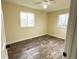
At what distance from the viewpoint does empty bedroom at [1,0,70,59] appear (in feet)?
11.0

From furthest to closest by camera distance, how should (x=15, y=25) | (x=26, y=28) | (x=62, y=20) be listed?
(x=62, y=20)
(x=26, y=28)
(x=15, y=25)

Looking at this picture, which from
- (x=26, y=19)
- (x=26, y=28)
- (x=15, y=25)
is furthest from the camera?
(x=26, y=19)

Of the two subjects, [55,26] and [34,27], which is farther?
[55,26]

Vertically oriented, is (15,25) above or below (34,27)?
above

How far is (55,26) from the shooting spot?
21.8ft

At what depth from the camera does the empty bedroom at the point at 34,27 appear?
3346 mm

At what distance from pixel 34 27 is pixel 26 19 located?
1.03 m

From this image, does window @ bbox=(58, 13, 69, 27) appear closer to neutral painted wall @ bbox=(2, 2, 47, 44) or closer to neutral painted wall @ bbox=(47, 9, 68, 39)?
neutral painted wall @ bbox=(47, 9, 68, 39)

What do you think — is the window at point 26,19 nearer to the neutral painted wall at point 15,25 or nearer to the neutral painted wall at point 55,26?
the neutral painted wall at point 15,25

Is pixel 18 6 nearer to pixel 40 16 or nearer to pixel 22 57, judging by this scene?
pixel 40 16

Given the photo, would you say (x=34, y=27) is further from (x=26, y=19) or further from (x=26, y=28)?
(x=26, y=19)

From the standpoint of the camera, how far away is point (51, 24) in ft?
23.3

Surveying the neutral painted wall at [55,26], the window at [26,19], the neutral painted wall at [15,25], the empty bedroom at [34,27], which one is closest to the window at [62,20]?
the empty bedroom at [34,27]

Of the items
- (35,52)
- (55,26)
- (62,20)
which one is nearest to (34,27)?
(55,26)
